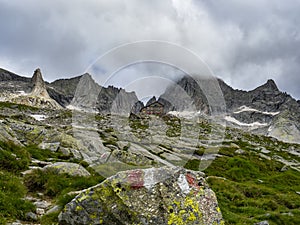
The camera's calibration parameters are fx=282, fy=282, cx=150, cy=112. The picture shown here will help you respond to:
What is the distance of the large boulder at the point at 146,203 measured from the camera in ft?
25.0

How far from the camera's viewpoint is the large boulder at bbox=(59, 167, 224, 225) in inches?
300

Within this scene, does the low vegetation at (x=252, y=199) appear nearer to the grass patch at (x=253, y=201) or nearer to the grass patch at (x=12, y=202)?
the grass patch at (x=253, y=201)

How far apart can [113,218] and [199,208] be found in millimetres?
2410

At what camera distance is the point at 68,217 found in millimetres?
8078

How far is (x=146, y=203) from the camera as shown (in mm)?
7816

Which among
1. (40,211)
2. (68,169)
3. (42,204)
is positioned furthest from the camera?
(68,169)

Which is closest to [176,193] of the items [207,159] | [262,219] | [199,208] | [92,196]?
[199,208]

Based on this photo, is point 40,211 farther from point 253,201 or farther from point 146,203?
point 253,201

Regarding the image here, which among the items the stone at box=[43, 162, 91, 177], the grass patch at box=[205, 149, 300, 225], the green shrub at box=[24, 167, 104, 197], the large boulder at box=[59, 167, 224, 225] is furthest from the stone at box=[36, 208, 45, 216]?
the grass patch at box=[205, 149, 300, 225]

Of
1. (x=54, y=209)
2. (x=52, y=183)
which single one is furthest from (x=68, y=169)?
(x=54, y=209)

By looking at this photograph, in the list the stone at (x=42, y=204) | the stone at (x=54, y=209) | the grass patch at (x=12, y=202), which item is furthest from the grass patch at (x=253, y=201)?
the grass patch at (x=12, y=202)

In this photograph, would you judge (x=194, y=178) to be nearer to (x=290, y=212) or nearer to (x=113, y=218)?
(x=113, y=218)

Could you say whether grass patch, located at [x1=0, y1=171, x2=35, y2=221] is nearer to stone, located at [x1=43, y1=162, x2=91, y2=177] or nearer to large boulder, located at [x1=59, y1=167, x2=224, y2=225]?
large boulder, located at [x1=59, y1=167, x2=224, y2=225]

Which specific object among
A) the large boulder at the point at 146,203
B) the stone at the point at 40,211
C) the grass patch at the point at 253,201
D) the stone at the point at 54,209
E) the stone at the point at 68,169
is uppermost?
the grass patch at the point at 253,201
